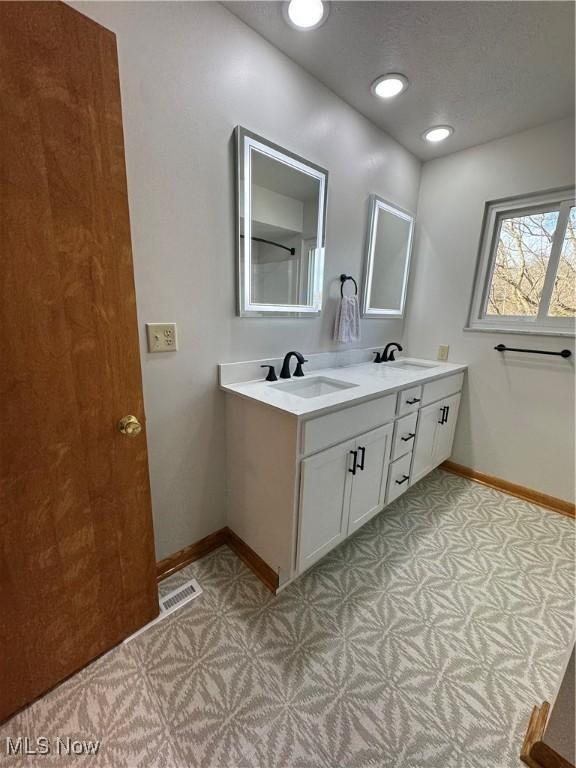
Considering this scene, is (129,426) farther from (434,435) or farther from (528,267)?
(528,267)

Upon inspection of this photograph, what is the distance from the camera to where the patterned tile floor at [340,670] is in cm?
91

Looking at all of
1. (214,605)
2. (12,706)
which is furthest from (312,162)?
(12,706)

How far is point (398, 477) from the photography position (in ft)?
5.93

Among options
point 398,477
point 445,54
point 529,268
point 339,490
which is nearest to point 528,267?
point 529,268

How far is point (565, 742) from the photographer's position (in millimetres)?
773

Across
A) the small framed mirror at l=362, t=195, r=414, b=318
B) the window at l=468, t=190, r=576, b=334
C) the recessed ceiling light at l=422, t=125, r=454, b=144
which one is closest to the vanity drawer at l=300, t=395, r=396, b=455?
the small framed mirror at l=362, t=195, r=414, b=318

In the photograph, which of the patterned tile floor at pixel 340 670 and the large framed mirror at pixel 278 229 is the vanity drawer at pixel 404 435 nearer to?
the patterned tile floor at pixel 340 670

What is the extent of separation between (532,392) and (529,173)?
1.38 m

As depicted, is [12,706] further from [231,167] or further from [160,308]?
[231,167]

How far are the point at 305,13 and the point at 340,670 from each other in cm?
249

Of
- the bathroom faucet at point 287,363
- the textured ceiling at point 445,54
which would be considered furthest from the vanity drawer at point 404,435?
the textured ceiling at point 445,54

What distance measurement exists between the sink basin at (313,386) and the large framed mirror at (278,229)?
14.6 inches

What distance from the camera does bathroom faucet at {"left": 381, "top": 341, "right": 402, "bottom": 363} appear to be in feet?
7.66

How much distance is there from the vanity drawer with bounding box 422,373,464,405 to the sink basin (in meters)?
0.59
